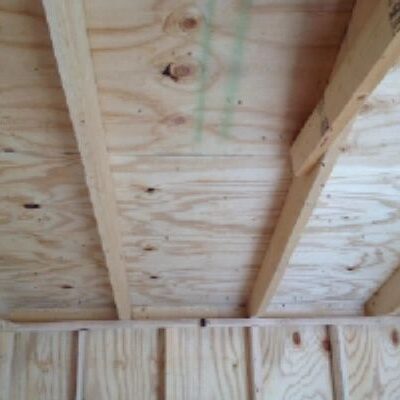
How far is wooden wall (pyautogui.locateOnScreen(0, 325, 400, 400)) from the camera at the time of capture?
2184 millimetres

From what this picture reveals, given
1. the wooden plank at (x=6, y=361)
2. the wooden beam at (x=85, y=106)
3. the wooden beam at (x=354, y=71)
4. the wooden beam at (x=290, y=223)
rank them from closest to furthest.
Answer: the wooden beam at (x=354, y=71) < the wooden beam at (x=85, y=106) < the wooden beam at (x=290, y=223) < the wooden plank at (x=6, y=361)

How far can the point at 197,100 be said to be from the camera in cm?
131

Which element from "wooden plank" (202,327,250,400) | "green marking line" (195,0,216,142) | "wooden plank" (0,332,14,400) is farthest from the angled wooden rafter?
"wooden plank" (0,332,14,400)

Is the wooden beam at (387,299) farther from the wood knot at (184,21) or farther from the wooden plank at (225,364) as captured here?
the wood knot at (184,21)

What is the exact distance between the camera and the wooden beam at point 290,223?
4.45ft

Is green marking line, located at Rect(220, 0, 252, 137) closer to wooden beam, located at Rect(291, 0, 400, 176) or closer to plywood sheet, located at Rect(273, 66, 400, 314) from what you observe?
wooden beam, located at Rect(291, 0, 400, 176)

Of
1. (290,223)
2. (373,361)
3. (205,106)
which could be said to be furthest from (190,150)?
(373,361)

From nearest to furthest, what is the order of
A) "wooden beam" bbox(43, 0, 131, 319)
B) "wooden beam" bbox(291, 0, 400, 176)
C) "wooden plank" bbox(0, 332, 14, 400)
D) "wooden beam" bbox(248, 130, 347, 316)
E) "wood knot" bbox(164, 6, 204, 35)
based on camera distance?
"wooden beam" bbox(291, 0, 400, 176), "wooden beam" bbox(43, 0, 131, 319), "wood knot" bbox(164, 6, 204, 35), "wooden beam" bbox(248, 130, 347, 316), "wooden plank" bbox(0, 332, 14, 400)

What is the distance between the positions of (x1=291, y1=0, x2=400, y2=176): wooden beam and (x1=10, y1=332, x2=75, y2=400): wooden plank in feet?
4.60

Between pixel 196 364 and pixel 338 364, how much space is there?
24.3 inches

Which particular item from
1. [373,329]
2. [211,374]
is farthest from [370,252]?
[211,374]

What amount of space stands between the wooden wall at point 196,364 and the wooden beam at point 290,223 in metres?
0.28

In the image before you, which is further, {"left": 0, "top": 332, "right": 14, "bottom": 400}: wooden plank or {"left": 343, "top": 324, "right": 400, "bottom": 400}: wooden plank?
{"left": 343, "top": 324, "right": 400, "bottom": 400}: wooden plank

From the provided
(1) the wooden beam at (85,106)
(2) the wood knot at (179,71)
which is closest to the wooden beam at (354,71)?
(2) the wood knot at (179,71)
